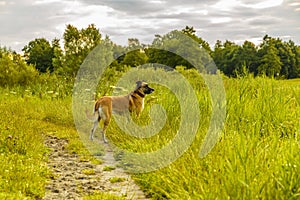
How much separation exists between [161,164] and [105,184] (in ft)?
3.21

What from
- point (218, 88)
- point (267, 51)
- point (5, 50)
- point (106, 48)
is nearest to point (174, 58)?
point (267, 51)

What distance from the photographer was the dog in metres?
9.16

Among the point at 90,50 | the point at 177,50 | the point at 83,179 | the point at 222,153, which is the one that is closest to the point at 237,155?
the point at 222,153

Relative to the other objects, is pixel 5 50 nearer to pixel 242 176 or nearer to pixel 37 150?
pixel 37 150

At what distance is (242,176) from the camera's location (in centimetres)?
415

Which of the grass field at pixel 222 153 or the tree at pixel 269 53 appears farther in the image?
the tree at pixel 269 53

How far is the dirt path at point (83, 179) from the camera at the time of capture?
18.8ft

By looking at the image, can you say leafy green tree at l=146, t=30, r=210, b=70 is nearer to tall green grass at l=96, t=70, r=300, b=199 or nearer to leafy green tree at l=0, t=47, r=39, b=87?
leafy green tree at l=0, t=47, r=39, b=87

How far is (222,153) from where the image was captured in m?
5.19

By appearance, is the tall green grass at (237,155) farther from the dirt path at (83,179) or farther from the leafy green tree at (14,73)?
the leafy green tree at (14,73)

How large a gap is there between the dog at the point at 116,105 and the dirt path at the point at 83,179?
969mm

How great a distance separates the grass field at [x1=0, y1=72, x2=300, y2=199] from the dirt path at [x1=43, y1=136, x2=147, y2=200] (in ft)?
0.66

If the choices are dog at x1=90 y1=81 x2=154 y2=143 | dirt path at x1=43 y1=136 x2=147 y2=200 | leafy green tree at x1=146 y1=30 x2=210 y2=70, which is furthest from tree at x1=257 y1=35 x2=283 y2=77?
dirt path at x1=43 y1=136 x2=147 y2=200

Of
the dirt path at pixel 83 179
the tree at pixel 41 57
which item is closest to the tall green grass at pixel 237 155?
the dirt path at pixel 83 179
